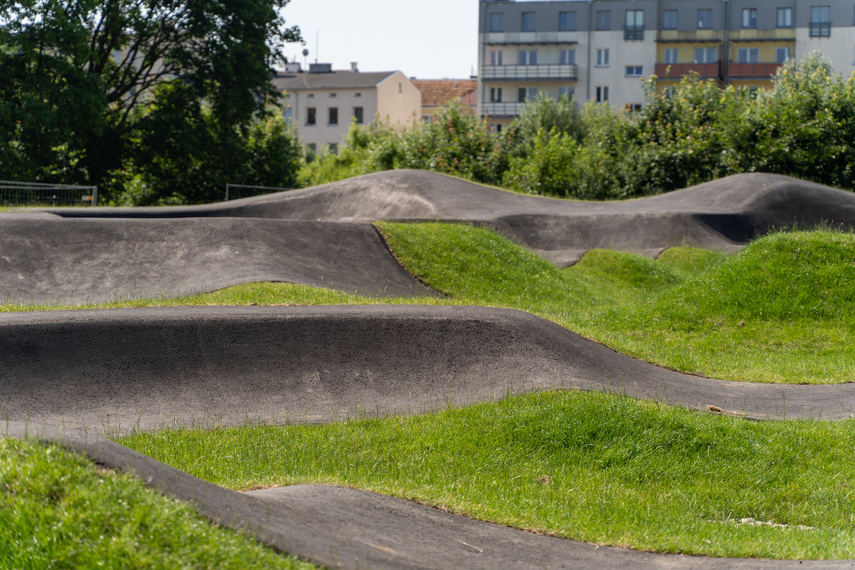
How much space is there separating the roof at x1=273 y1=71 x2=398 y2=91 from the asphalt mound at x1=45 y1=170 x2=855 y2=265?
45514mm

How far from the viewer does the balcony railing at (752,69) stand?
60.2 m

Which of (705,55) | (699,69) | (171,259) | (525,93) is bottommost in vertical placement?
(171,259)

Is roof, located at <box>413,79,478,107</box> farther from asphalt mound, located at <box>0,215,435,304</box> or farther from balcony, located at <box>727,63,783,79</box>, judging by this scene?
asphalt mound, located at <box>0,215,435,304</box>

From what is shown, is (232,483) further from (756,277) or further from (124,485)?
(756,277)

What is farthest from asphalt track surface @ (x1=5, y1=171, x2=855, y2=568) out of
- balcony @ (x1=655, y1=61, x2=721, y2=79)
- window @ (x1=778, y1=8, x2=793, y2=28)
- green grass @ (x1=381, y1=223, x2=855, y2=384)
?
window @ (x1=778, y1=8, x2=793, y2=28)

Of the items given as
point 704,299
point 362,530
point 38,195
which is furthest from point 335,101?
point 362,530

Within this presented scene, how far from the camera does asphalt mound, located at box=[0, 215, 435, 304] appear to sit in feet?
41.5

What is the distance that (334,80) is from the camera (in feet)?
229

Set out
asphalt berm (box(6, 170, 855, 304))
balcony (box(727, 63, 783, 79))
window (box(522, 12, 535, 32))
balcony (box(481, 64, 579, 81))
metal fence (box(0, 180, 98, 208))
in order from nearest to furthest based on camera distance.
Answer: asphalt berm (box(6, 170, 855, 304))
metal fence (box(0, 180, 98, 208))
balcony (box(727, 63, 783, 79))
balcony (box(481, 64, 579, 81))
window (box(522, 12, 535, 32))

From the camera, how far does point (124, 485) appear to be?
3.90m

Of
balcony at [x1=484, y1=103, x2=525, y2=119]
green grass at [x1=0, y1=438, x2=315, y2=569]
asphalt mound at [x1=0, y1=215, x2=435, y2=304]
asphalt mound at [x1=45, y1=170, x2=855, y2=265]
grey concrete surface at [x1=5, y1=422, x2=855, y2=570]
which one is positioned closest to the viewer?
green grass at [x1=0, y1=438, x2=315, y2=569]

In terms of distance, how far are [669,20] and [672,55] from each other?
278 cm

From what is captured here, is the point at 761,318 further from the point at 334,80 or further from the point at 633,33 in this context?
the point at 334,80

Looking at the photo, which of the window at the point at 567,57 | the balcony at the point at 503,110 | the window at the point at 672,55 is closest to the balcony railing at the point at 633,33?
the window at the point at 672,55
